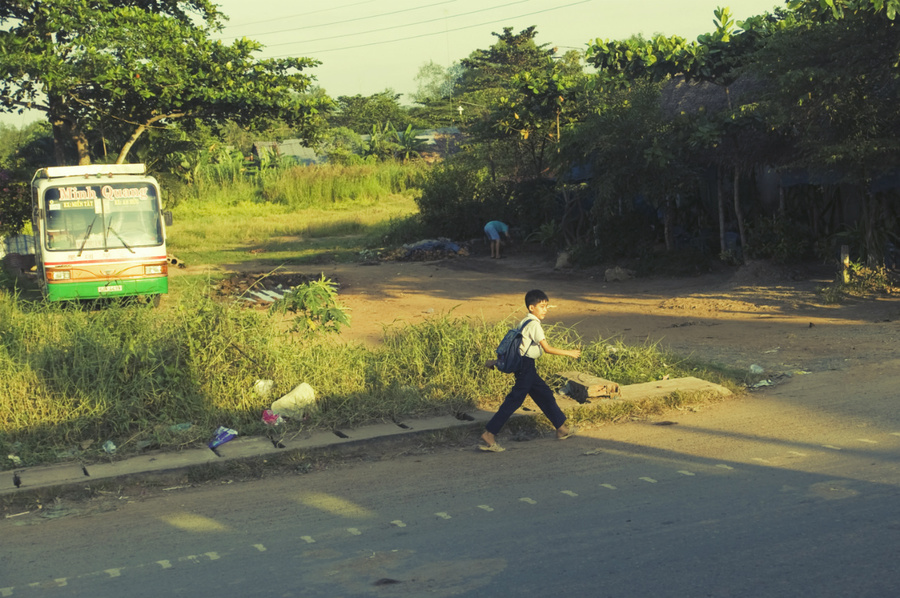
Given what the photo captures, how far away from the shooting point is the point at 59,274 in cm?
1338

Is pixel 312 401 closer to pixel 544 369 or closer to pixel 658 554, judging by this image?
pixel 544 369

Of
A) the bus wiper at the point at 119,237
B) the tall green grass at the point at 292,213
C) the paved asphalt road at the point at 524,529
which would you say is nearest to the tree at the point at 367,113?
the tall green grass at the point at 292,213

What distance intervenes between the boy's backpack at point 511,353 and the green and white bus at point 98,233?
28.4ft

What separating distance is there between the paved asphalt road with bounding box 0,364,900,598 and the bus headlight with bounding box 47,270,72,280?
30.2 ft

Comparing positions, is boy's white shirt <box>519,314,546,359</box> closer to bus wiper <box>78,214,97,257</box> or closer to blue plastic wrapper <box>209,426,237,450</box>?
blue plastic wrapper <box>209,426,237,450</box>

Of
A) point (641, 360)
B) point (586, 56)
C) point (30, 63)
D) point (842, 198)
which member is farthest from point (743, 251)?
point (30, 63)

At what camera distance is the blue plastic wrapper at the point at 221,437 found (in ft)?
20.2

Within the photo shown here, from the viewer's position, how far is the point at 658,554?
13.5 ft

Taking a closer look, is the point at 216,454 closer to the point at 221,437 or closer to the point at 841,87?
the point at 221,437

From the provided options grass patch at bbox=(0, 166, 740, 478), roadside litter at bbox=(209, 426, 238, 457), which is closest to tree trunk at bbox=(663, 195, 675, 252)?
grass patch at bbox=(0, 166, 740, 478)

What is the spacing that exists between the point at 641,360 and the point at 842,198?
1000cm

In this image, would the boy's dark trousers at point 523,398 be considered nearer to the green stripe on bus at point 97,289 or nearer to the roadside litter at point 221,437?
the roadside litter at point 221,437

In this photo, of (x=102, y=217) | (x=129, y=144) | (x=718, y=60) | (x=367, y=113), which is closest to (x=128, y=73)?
(x=129, y=144)

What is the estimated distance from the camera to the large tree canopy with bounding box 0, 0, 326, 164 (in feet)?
60.7
